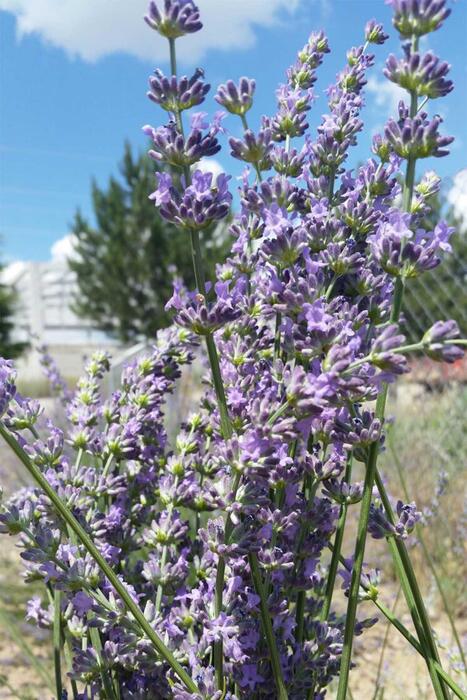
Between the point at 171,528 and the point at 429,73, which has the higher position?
the point at 429,73

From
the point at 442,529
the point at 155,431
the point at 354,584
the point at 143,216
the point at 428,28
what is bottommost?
the point at 442,529

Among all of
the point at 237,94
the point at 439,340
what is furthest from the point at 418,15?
the point at 439,340

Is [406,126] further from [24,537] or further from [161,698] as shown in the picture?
[161,698]

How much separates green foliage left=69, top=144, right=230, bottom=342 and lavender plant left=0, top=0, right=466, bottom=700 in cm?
1611

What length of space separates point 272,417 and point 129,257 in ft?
57.6

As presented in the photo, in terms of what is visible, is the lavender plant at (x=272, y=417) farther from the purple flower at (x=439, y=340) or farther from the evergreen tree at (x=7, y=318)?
the evergreen tree at (x=7, y=318)

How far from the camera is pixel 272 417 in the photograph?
0.60 m

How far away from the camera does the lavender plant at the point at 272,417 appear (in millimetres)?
616

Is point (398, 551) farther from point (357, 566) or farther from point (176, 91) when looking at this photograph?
point (176, 91)

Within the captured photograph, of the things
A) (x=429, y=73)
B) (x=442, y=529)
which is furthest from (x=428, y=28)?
(x=442, y=529)

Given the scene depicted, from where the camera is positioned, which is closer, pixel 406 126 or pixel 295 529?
pixel 406 126

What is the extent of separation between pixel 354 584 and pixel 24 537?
33 centimetres

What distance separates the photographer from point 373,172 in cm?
78

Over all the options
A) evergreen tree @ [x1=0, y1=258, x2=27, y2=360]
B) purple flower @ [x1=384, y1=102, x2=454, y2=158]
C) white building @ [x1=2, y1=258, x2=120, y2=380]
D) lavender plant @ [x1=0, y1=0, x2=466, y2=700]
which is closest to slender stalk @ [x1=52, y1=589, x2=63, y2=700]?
lavender plant @ [x1=0, y1=0, x2=466, y2=700]
